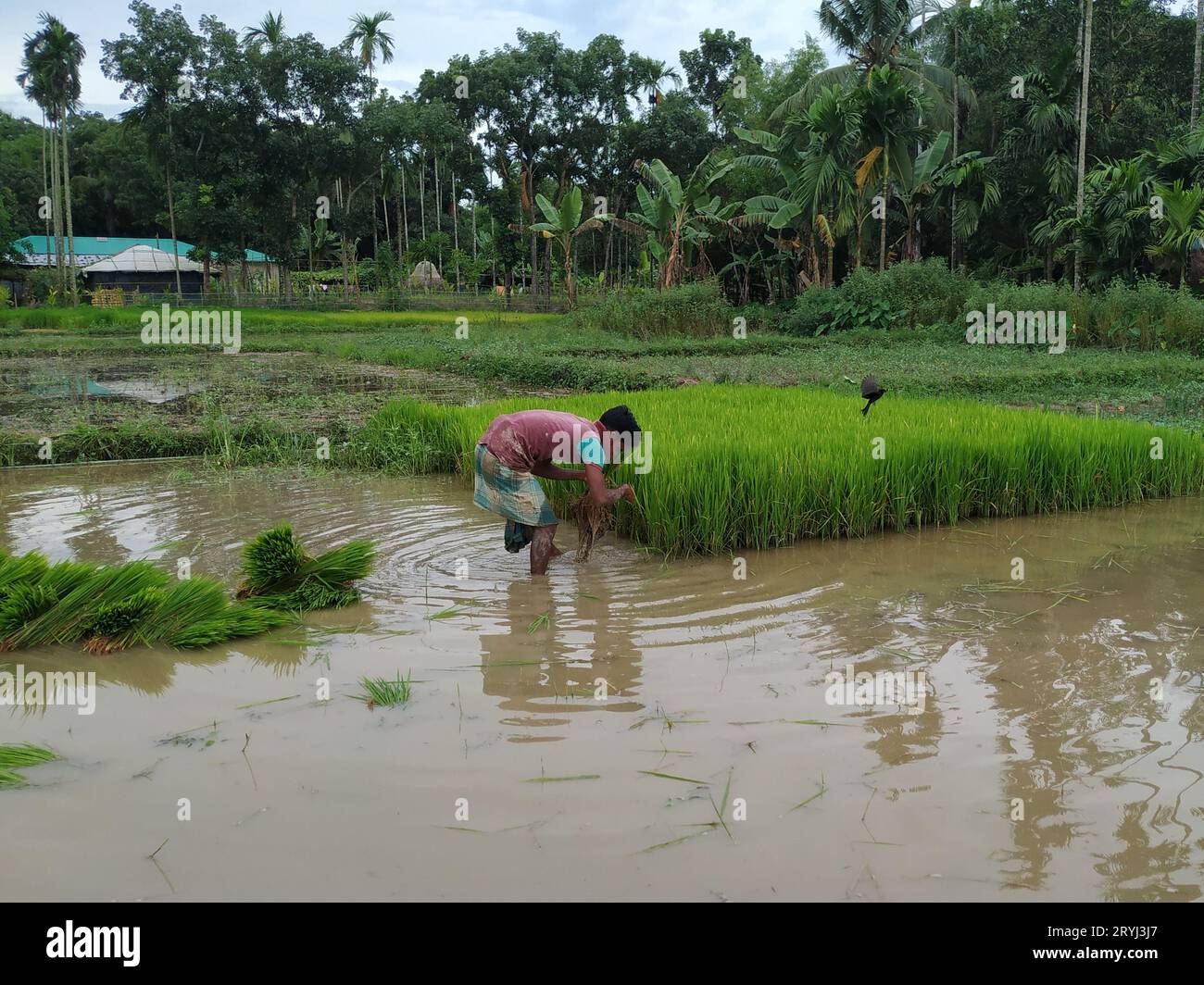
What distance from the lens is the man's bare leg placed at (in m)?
4.68

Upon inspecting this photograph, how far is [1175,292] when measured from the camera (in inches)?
565

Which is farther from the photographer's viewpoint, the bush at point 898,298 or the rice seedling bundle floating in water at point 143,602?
the bush at point 898,298

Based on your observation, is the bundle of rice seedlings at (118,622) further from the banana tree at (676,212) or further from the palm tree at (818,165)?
the banana tree at (676,212)

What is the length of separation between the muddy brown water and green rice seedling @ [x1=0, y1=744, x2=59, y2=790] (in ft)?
0.15

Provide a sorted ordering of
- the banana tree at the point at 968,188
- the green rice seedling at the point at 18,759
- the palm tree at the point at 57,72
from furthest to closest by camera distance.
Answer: the palm tree at the point at 57,72 < the banana tree at the point at 968,188 < the green rice seedling at the point at 18,759

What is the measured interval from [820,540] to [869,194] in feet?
50.6

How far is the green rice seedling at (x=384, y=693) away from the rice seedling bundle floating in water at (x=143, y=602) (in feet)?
2.77

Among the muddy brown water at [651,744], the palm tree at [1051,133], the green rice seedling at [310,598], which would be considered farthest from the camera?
the palm tree at [1051,133]

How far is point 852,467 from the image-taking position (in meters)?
5.64

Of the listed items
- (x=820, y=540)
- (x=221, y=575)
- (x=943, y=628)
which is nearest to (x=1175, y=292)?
(x=820, y=540)

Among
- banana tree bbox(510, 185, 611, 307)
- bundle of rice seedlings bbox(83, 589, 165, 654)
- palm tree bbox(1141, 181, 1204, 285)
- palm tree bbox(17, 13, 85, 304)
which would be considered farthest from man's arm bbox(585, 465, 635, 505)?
palm tree bbox(17, 13, 85, 304)

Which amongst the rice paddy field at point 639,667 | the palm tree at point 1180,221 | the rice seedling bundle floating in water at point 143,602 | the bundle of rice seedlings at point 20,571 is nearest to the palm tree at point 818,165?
the palm tree at point 1180,221

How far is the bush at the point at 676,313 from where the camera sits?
1830 cm
